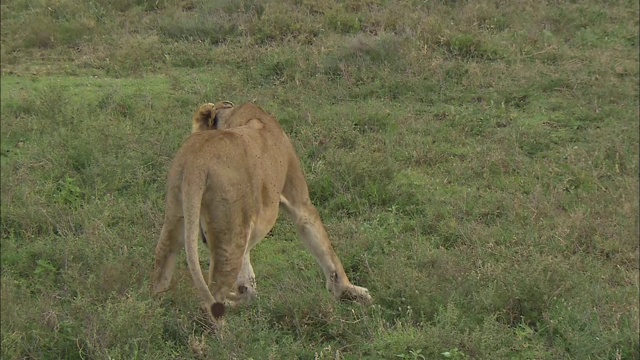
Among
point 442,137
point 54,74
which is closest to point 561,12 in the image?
point 442,137

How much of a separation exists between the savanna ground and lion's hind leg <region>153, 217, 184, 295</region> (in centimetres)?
12

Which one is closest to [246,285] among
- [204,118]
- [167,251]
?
[167,251]

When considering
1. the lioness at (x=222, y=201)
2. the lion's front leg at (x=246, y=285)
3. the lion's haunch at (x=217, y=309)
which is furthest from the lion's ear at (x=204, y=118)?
the lion's haunch at (x=217, y=309)

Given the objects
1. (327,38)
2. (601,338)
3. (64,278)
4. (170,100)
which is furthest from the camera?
(327,38)

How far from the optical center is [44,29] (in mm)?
11141

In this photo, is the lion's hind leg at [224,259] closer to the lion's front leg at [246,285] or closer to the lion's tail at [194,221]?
the lion's tail at [194,221]

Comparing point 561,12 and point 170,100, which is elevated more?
point 561,12

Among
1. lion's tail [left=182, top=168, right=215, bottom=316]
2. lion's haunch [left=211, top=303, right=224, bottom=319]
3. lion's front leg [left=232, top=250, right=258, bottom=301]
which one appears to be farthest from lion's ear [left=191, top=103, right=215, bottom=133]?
lion's haunch [left=211, top=303, right=224, bottom=319]

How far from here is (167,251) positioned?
4.38 metres

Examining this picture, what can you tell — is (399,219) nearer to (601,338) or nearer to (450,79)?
(601,338)

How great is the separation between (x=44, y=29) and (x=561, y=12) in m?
7.33

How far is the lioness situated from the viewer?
4074 mm

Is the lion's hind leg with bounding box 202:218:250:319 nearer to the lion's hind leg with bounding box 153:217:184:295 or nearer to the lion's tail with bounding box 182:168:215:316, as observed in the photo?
the lion's tail with bounding box 182:168:215:316

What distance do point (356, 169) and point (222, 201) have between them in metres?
2.79
